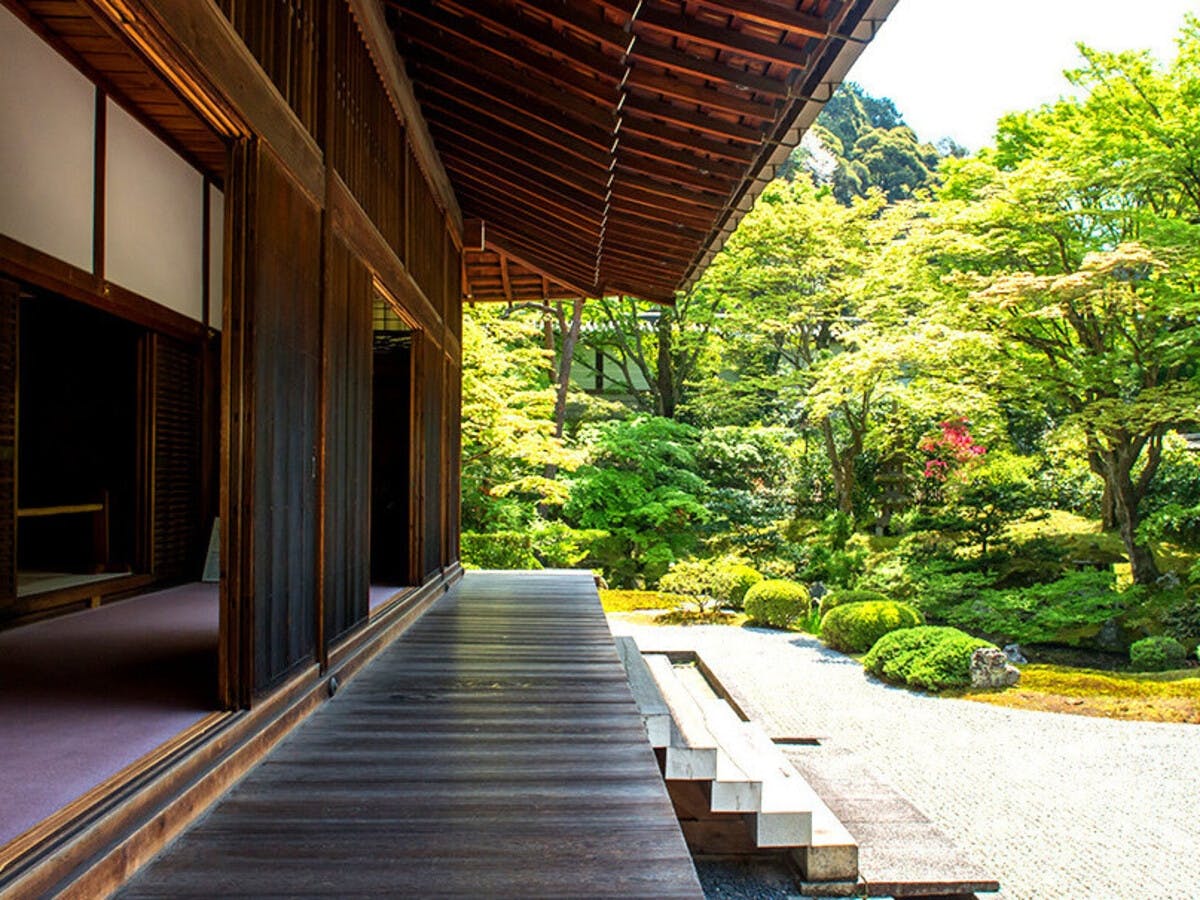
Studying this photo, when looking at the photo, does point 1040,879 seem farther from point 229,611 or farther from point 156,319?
point 156,319

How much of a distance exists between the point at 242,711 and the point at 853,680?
25.6 ft

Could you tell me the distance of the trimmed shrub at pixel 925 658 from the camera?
8484mm

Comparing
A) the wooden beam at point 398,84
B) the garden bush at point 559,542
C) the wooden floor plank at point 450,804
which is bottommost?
the garden bush at point 559,542

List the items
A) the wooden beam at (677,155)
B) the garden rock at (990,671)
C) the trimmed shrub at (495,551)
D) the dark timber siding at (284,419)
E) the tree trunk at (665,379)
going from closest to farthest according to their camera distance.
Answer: the dark timber siding at (284,419) → the wooden beam at (677,155) → the garden rock at (990,671) → the trimmed shrub at (495,551) → the tree trunk at (665,379)

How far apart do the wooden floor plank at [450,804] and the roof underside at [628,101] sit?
2347 millimetres

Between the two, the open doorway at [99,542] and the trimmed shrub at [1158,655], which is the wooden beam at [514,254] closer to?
the open doorway at [99,542]

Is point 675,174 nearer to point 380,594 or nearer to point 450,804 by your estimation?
point 380,594

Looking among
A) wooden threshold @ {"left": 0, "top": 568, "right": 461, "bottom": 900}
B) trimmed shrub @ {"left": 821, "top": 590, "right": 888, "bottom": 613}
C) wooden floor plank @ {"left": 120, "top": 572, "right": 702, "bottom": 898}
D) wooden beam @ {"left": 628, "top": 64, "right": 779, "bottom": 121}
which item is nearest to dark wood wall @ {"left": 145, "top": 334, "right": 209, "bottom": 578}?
wooden floor plank @ {"left": 120, "top": 572, "right": 702, "bottom": 898}

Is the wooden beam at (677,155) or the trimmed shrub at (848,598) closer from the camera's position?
the wooden beam at (677,155)

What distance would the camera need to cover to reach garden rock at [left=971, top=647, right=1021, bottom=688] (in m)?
8.47

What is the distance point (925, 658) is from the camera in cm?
859

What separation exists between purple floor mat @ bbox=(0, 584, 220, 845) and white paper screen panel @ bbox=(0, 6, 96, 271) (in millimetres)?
1685

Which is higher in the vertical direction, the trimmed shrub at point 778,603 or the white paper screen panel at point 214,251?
the white paper screen panel at point 214,251

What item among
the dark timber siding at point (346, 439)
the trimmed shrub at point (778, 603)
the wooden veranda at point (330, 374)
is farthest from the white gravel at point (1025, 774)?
the dark timber siding at point (346, 439)
